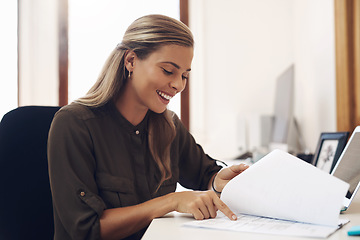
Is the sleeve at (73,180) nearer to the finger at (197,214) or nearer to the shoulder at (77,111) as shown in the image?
the shoulder at (77,111)

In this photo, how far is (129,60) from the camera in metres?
1.22

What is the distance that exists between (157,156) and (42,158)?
35cm

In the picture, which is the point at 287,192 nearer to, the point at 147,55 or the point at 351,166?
the point at 351,166

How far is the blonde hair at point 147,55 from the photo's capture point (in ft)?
3.81

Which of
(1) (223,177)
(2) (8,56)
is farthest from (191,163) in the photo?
(2) (8,56)

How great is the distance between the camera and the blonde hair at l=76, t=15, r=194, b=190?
116 centimetres

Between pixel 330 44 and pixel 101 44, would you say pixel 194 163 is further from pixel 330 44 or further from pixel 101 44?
pixel 101 44

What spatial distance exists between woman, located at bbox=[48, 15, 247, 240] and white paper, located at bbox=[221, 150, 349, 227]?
0.19 feet

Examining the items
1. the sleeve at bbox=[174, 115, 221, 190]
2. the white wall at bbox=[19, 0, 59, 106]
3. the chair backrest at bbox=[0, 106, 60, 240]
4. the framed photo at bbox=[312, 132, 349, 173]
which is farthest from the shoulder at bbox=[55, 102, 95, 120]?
the white wall at bbox=[19, 0, 59, 106]

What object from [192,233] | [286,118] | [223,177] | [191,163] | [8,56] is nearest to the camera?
[192,233]

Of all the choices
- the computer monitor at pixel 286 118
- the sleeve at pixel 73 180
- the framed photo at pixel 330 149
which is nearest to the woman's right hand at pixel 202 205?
the sleeve at pixel 73 180

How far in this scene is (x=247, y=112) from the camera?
364 centimetres

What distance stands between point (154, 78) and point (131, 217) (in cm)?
42

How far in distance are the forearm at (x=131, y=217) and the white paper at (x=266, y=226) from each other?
134 mm
